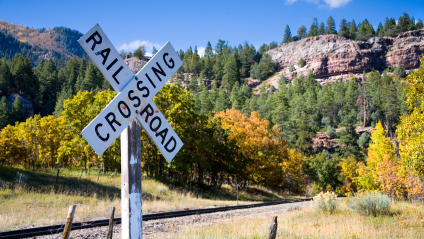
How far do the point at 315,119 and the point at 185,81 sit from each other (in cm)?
8097

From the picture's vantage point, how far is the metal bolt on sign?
7.66 feet

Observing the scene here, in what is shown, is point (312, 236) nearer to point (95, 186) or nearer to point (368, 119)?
point (95, 186)

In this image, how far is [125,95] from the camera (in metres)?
2.53

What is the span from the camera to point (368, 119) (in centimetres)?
10019

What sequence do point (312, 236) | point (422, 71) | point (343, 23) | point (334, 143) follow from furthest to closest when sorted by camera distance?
point (343, 23) → point (334, 143) → point (422, 71) → point (312, 236)

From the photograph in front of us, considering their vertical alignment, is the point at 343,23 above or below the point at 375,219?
above

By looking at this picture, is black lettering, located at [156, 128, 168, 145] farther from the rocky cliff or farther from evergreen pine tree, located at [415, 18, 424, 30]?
evergreen pine tree, located at [415, 18, 424, 30]

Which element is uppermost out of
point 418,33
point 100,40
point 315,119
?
point 418,33

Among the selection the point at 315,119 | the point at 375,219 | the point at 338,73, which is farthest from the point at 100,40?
the point at 338,73

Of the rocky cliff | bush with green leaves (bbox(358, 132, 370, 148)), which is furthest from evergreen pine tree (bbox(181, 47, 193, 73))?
bush with green leaves (bbox(358, 132, 370, 148))

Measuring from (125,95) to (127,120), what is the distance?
230 millimetres

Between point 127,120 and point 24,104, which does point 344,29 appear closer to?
point 24,104

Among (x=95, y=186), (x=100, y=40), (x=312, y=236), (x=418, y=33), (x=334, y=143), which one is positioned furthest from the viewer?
(x=418, y=33)

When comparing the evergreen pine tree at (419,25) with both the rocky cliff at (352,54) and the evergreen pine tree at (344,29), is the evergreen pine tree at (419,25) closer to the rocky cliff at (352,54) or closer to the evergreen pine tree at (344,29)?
the rocky cliff at (352,54)
